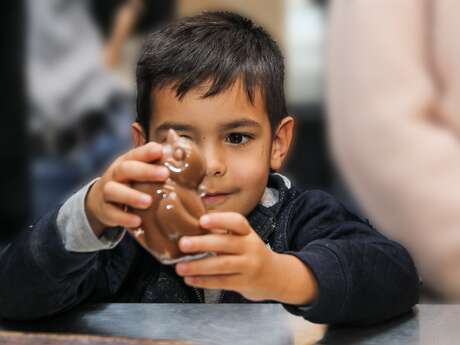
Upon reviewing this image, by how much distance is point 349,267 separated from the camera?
0.72 m

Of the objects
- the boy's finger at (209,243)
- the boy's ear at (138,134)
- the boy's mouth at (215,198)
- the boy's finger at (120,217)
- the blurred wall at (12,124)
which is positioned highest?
the boy's ear at (138,134)

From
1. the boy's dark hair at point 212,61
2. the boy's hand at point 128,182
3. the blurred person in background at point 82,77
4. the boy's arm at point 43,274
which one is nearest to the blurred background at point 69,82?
the blurred person in background at point 82,77

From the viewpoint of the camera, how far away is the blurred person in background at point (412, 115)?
974 millimetres

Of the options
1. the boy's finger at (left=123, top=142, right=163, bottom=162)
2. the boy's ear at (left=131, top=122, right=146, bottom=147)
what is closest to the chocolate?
the boy's finger at (left=123, top=142, right=163, bottom=162)

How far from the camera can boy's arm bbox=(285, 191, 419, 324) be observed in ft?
2.26

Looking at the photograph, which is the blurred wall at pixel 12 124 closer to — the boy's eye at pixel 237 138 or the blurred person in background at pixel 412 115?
the blurred person in background at pixel 412 115

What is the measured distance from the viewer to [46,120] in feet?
6.21

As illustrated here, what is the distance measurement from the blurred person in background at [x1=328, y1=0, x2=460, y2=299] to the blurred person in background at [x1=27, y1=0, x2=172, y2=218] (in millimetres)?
855

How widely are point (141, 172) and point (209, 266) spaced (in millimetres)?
83

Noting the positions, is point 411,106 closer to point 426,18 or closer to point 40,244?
point 426,18

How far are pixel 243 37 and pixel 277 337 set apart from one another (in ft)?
1.08

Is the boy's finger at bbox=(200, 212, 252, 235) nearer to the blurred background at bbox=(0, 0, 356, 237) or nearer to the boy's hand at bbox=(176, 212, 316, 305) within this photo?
the boy's hand at bbox=(176, 212, 316, 305)

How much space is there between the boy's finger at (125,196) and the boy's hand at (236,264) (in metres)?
0.04

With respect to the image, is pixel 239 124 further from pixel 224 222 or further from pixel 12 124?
pixel 12 124
